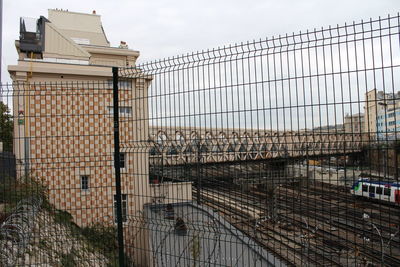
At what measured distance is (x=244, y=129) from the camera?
3.69 metres

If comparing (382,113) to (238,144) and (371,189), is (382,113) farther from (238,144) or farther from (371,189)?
(238,144)

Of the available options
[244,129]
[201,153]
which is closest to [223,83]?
[244,129]

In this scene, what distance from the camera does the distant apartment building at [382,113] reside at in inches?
115

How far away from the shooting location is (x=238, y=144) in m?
3.65

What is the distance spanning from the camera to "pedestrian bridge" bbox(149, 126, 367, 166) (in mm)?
3242

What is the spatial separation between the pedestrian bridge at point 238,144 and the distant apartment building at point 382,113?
152 millimetres

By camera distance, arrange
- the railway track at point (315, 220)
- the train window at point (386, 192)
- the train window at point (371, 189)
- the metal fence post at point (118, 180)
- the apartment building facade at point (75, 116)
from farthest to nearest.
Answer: the apartment building facade at point (75, 116) → the metal fence post at point (118, 180) → the railway track at point (315, 220) → the train window at point (371, 189) → the train window at point (386, 192)

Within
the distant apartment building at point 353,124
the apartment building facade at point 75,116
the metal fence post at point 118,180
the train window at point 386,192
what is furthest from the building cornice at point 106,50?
the train window at point 386,192

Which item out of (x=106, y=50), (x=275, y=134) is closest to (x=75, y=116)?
(x=275, y=134)

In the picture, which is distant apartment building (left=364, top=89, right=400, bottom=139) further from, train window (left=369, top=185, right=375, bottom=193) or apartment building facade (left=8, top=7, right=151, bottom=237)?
apartment building facade (left=8, top=7, right=151, bottom=237)

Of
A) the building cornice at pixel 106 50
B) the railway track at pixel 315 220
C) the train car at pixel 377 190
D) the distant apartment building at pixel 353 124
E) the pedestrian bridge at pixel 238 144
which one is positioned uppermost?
the building cornice at pixel 106 50

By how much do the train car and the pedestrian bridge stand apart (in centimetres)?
39

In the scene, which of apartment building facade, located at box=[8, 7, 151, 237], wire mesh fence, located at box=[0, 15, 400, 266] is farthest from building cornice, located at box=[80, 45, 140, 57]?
wire mesh fence, located at box=[0, 15, 400, 266]

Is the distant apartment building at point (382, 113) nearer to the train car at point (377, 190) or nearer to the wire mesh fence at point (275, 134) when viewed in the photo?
the wire mesh fence at point (275, 134)
